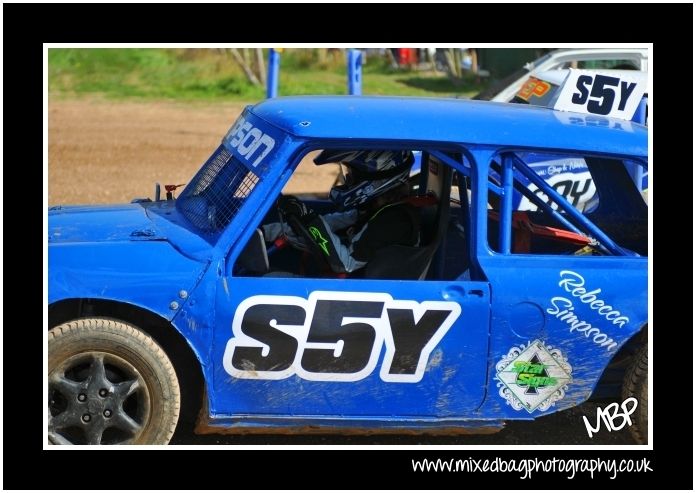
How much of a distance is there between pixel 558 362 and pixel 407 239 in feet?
3.13

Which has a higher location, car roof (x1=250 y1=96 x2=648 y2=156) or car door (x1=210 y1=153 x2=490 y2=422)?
car roof (x1=250 y1=96 x2=648 y2=156)

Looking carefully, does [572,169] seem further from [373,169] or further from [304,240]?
[304,240]

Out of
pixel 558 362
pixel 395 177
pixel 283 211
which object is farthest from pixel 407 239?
pixel 558 362

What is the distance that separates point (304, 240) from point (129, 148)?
10.6 meters

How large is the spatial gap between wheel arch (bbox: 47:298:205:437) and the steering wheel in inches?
32.0

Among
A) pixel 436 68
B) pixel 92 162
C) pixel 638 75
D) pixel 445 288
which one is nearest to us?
pixel 445 288

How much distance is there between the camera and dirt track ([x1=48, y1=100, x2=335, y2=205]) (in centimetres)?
1190

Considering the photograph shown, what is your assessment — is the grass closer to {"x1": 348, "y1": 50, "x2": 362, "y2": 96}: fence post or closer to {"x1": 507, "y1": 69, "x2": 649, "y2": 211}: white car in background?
{"x1": 348, "y1": 50, "x2": 362, "y2": 96}: fence post

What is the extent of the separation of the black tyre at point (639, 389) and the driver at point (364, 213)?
119cm

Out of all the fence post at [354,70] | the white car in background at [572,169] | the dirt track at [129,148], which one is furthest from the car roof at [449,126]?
the fence post at [354,70]

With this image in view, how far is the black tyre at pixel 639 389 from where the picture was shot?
4500mm

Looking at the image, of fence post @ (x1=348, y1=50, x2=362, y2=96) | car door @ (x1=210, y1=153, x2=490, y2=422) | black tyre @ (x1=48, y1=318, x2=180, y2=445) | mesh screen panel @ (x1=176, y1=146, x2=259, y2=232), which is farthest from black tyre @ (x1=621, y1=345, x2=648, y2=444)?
fence post @ (x1=348, y1=50, x2=362, y2=96)

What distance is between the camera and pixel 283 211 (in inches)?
195

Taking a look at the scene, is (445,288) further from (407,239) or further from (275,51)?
(275,51)
